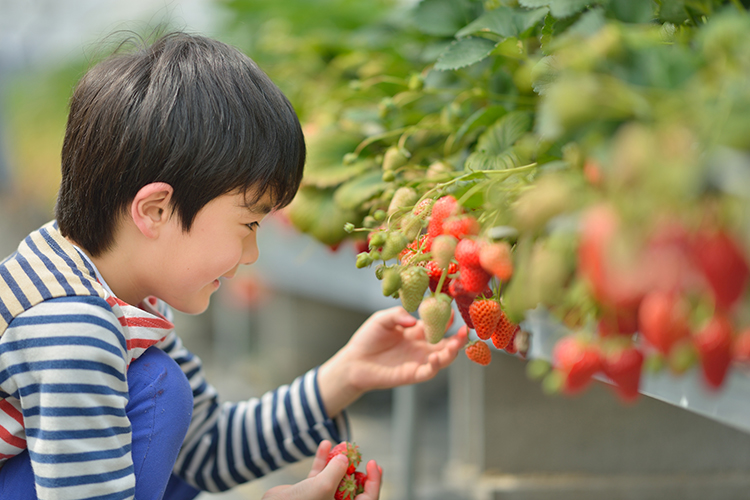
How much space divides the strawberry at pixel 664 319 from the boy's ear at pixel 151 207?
474 mm

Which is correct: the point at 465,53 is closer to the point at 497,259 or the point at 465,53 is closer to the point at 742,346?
the point at 497,259

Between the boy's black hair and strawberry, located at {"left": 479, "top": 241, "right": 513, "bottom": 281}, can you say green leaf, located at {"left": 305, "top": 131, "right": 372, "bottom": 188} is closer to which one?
the boy's black hair

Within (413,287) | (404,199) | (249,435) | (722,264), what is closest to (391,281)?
(413,287)

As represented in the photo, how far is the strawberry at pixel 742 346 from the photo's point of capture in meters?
0.25

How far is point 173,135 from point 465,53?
0.30 meters

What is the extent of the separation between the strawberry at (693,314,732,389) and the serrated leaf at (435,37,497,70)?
1.41 feet

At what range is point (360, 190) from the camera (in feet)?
2.54

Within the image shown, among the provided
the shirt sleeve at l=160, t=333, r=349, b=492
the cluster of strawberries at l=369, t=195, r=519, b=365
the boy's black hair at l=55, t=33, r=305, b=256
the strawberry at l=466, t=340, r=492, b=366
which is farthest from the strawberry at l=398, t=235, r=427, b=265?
the shirt sleeve at l=160, t=333, r=349, b=492

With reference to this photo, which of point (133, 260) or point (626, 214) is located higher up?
point (626, 214)

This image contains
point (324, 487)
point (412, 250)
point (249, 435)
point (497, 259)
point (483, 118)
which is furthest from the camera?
point (249, 435)

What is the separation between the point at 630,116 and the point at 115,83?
52 centimetres

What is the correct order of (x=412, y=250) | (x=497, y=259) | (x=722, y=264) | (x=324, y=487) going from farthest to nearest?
(x=324, y=487), (x=412, y=250), (x=497, y=259), (x=722, y=264)

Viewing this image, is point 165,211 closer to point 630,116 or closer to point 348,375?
point 348,375

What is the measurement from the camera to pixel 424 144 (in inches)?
33.7
